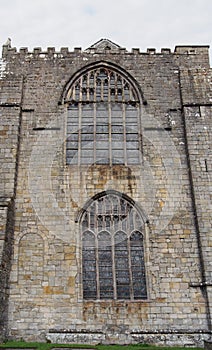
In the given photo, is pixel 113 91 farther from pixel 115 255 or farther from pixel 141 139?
pixel 115 255

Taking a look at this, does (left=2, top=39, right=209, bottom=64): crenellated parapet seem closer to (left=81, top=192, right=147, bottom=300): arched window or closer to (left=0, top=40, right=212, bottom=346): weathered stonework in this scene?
(left=0, top=40, right=212, bottom=346): weathered stonework

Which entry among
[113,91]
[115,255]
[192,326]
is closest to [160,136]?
[113,91]

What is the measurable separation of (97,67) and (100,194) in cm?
519

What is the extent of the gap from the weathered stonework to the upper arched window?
233mm

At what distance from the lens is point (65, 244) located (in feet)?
39.5

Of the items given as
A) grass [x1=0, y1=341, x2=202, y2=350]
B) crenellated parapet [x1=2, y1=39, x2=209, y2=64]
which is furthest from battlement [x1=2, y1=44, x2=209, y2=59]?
grass [x1=0, y1=341, x2=202, y2=350]

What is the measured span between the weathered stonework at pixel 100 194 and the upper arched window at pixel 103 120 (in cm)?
23

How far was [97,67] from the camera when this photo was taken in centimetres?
1496

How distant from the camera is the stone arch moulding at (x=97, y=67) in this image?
565 inches

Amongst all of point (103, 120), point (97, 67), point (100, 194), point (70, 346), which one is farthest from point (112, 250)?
point (97, 67)

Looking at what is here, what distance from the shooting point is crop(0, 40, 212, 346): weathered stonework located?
1112 cm

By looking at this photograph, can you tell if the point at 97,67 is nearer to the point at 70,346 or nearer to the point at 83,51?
the point at 83,51

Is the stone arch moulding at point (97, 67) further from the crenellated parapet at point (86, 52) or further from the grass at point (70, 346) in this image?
the grass at point (70, 346)

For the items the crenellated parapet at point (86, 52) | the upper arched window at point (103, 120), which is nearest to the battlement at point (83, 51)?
the crenellated parapet at point (86, 52)
